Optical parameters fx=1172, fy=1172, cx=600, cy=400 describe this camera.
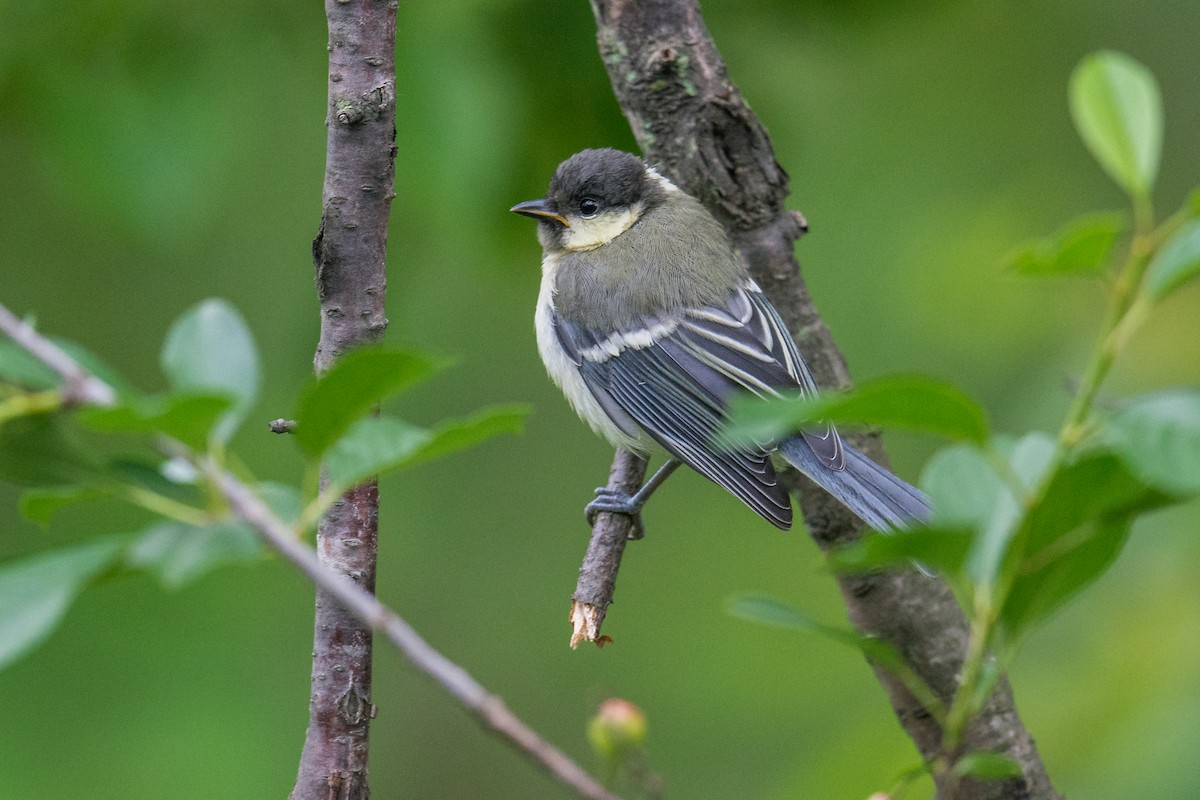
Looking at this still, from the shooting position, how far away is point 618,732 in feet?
3.22

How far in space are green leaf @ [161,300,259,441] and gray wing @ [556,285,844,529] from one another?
6.12 ft

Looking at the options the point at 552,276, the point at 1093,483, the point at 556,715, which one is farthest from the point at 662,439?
the point at 1093,483

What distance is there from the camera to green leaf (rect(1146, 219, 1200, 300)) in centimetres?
69

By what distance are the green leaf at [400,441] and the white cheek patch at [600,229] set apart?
240 centimetres

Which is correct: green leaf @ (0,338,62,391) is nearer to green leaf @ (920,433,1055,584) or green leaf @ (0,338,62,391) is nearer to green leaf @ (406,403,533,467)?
green leaf @ (406,403,533,467)

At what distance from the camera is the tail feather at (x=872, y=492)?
233 cm

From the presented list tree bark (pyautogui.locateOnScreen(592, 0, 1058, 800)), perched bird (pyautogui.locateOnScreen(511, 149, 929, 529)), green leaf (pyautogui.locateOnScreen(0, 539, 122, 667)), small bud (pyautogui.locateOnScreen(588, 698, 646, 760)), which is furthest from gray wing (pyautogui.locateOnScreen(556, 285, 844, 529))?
green leaf (pyautogui.locateOnScreen(0, 539, 122, 667))

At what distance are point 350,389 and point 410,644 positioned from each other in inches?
6.7

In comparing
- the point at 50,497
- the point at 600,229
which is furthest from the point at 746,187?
the point at 50,497

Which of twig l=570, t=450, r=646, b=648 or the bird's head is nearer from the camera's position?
twig l=570, t=450, r=646, b=648

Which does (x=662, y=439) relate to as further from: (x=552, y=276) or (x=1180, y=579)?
(x=1180, y=579)

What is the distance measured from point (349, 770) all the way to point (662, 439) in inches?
56.3

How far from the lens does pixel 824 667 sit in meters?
3.65

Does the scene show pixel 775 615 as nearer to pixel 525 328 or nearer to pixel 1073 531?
pixel 1073 531
